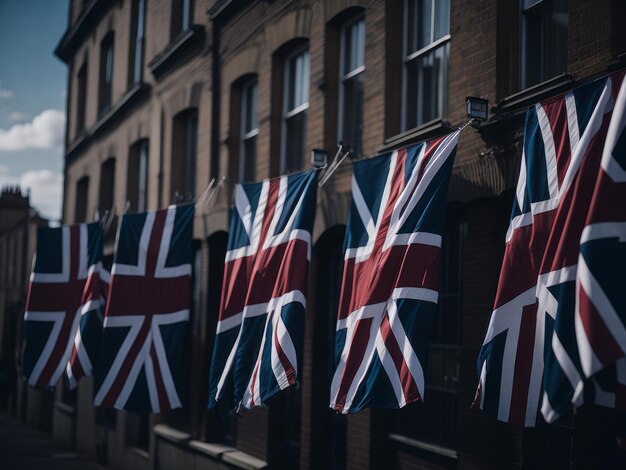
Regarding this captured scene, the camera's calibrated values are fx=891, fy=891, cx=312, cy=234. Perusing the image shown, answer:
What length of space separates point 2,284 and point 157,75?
22189 mm

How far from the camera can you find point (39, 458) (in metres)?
20.0

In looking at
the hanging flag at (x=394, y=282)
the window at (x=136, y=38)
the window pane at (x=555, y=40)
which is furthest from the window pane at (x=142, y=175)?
the window pane at (x=555, y=40)

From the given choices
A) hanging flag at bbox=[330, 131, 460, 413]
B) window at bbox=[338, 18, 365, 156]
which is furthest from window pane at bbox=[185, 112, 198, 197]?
hanging flag at bbox=[330, 131, 460, 413]

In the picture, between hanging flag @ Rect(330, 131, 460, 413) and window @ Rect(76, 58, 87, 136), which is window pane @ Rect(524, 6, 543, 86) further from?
window @ Rect(76, 58, 87, 136)

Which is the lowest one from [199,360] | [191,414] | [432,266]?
[191,414]

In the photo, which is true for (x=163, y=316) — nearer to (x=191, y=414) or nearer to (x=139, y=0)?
(x=191, y=414)

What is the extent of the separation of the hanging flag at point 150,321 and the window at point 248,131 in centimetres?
232

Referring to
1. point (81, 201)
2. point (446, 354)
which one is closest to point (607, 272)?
point (446, 354)

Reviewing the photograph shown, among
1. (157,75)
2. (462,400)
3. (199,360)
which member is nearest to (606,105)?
(462,400)

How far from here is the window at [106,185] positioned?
21.0 m

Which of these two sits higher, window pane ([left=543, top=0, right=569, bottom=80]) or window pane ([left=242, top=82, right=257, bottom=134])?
window pane ([left=242, top=82, right=257, bottom=134])

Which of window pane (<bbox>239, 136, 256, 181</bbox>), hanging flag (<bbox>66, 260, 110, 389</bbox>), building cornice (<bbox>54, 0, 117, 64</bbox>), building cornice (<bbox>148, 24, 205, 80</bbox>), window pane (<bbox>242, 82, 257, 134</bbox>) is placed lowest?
hanging flag (<bbox>66, 260, 110, 389</bbox>)

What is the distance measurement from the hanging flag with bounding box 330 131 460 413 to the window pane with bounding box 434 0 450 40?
2212mm

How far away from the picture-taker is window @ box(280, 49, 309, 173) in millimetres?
12367
